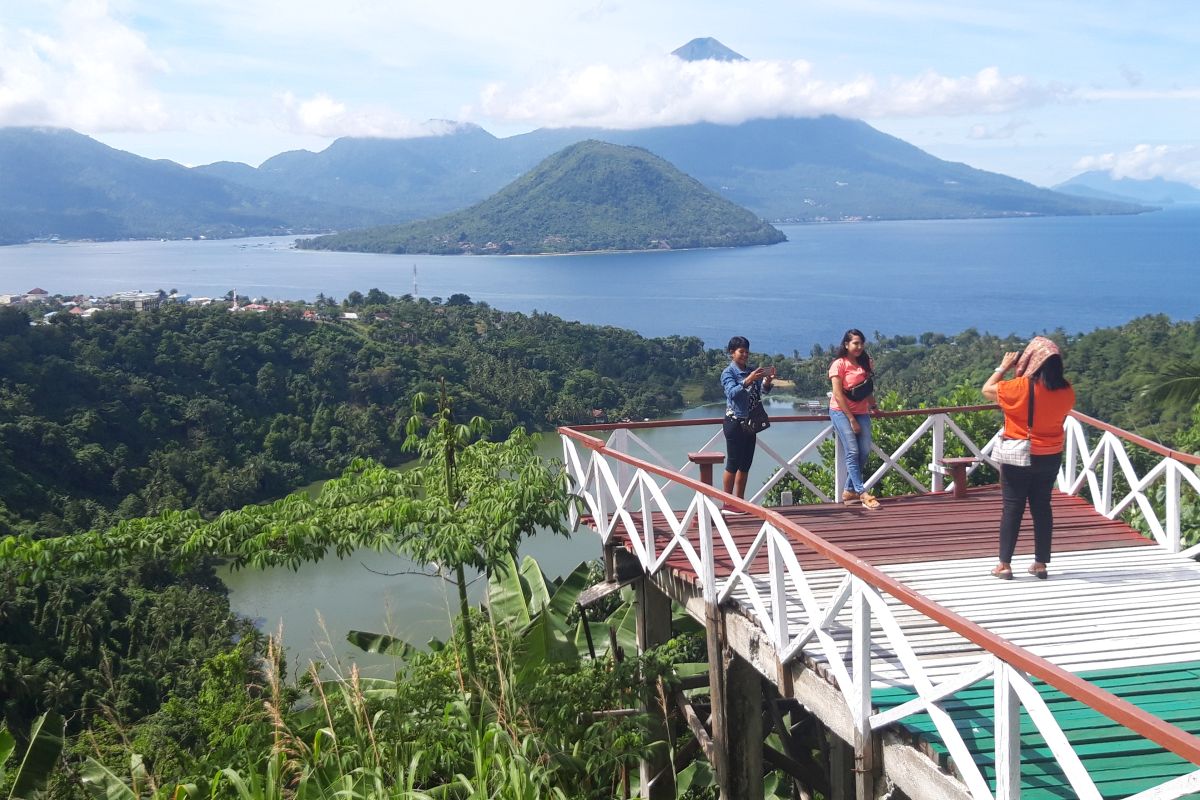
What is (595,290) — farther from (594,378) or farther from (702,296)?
(594,378)

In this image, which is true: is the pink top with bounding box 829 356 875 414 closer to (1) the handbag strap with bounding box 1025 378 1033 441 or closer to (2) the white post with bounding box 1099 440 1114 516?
(2) the white post with bounding box 1099 440 1114 516

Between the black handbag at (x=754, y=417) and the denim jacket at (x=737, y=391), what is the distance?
4 centimetres

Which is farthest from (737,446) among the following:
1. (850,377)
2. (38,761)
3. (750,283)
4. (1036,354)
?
(750,283)

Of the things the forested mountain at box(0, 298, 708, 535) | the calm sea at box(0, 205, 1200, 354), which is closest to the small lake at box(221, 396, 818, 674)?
the forested mountain at box(0, 298, 708, 535)

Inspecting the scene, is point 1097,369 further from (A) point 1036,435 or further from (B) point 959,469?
(A) point 1036,435

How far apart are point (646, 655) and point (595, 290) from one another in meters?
122

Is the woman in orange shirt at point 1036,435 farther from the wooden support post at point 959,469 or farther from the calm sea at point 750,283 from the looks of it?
the calm sea at point 750,283

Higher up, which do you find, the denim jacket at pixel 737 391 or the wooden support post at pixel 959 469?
the denim jacket at pixel 737 391

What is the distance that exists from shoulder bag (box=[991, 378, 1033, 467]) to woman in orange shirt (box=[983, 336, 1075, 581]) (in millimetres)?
12

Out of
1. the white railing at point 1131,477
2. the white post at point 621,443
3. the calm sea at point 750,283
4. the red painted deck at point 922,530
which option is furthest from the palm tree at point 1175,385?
the calm sea at point 750,283

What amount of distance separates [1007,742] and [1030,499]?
8.84ft

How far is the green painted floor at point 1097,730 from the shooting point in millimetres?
3418

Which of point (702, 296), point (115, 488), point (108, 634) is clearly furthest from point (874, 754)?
point (702, 296)

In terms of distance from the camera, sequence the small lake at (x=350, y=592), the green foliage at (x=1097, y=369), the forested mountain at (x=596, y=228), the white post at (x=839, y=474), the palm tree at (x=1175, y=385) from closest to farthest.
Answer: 1. the white post at (x=839, y=474)
2. the palm tree at (x=1175, y=385)
3. the green foliage at (x=1097, y=369)
4. the small lake at (x=350, y=592)
5. the forested mountain at (x=596, y=228)
